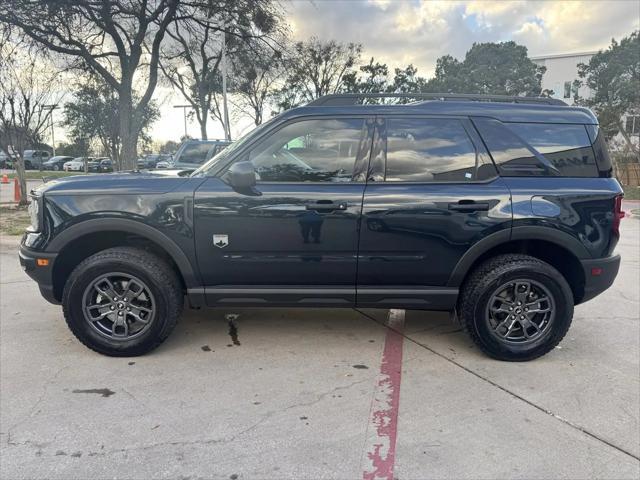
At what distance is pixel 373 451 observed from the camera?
253 cm

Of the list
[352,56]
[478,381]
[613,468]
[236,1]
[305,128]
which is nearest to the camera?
[613,468]

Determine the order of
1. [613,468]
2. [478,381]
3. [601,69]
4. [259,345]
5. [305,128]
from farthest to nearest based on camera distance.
→ 1. [601,69]
2. [259,345]
3. [305,128]
4. [478,381]
5. [613,468]

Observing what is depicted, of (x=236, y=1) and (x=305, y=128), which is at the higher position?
(x=236, y=1)

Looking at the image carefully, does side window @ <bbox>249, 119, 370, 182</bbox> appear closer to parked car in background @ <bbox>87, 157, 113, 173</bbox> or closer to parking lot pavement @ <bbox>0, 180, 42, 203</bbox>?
parking lot pavement @ <bbox>0, 180, 42, 203</bbox>

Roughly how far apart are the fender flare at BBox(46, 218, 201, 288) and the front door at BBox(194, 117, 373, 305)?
7.8 inches

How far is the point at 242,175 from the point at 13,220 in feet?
31.1

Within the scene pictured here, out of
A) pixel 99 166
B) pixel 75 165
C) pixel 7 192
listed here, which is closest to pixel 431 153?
pixel 7 192

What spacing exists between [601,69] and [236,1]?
23209mm

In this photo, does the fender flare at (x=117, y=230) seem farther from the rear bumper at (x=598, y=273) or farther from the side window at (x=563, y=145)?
the rear bumper at (x=598, y=273)

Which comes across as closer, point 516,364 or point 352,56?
point 516,364

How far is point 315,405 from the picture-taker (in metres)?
3.00

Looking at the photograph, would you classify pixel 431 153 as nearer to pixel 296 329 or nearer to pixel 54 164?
→ pixel 296 329

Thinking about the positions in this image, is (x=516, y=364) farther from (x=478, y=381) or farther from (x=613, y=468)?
(x=613, y=468)

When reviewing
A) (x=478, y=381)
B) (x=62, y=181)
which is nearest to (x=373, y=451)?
(x=478, y=381)
